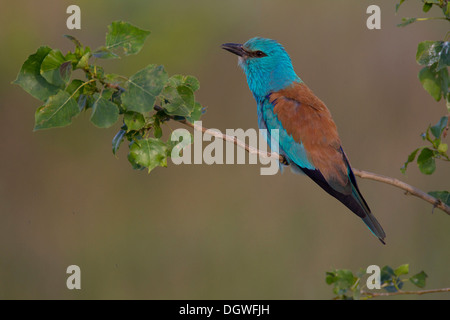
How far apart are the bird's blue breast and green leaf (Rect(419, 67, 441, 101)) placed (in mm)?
1105

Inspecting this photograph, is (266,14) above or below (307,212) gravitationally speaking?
above

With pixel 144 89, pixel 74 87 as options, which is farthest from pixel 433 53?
pixel 74 87

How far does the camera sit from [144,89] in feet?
5.89

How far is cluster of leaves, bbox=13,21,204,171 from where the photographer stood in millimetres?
1754

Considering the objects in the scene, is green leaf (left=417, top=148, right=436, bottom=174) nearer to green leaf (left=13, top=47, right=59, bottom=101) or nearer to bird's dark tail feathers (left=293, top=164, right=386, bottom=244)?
bird's dark tail feathers (left=293, top=164, right=386, bottom=244)

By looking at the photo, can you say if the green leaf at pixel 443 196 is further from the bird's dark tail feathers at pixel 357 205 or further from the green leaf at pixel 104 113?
the green leaf at pixel 104 113

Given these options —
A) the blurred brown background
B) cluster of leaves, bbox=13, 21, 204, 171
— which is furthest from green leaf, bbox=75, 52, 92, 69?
the blurred brown background

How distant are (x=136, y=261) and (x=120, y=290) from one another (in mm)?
207

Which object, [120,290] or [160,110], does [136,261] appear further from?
[160,110]

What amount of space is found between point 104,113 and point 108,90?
10cm

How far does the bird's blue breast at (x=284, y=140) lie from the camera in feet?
9.93

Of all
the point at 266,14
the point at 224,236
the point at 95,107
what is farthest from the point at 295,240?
the point at 95,107

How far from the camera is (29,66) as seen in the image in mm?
1792

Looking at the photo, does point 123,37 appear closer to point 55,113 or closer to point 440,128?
point 55,113
